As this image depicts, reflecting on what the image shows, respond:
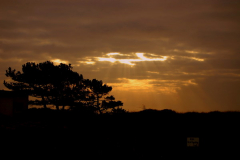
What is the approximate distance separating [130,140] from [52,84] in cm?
2635

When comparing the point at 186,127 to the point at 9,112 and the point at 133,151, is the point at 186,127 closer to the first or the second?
the point at 133,151

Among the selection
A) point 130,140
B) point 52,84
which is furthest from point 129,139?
point 52,84

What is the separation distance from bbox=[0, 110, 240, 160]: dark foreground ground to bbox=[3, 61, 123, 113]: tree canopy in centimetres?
2134

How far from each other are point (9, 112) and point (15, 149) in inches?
853

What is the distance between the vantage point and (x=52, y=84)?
3662 cm

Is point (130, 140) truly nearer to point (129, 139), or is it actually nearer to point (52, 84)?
point (129, 139)

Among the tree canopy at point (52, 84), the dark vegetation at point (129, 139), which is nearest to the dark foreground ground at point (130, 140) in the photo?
the dark vegetation at point (129, 139)

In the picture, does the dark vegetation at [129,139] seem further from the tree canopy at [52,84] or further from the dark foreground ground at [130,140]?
the tree canopy at [52,84]

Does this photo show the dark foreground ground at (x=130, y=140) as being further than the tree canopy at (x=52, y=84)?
No

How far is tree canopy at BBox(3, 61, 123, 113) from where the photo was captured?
116 ft

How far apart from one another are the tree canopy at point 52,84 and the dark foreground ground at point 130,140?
70.0 ft

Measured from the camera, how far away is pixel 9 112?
3094 cm

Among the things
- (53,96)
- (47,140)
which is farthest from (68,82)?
(47,140)

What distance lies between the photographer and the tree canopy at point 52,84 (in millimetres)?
35406
